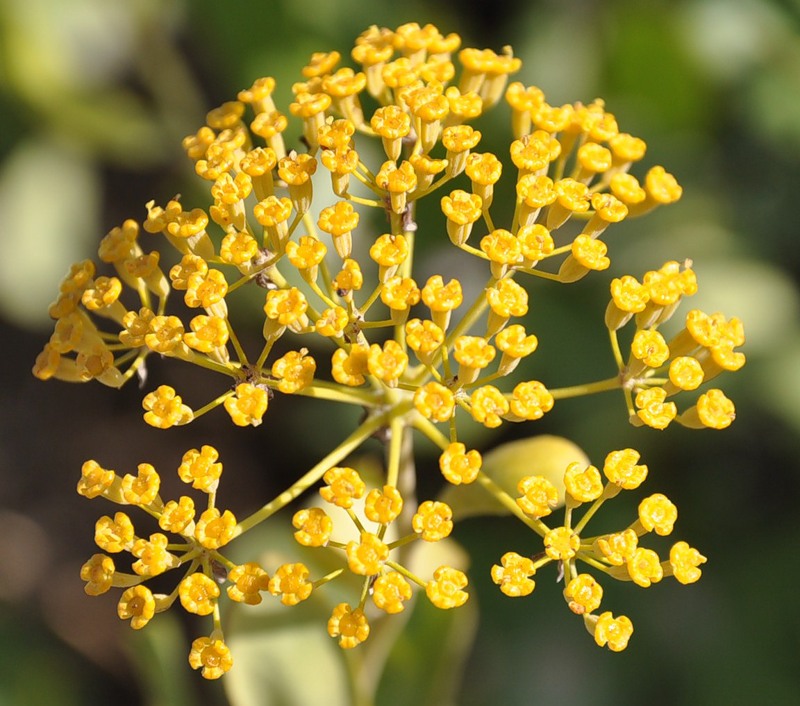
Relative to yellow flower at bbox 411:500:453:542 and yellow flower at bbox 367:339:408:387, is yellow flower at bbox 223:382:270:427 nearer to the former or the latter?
yellow flower at bbox 367:339:408:387

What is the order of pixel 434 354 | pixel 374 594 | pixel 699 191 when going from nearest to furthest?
pixel 374 594, pixel 434 354, pixel 699 191

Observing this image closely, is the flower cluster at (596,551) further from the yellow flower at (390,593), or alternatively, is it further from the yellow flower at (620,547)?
the yellow flower at (390,593)

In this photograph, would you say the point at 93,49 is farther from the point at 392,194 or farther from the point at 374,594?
the point at 374,594

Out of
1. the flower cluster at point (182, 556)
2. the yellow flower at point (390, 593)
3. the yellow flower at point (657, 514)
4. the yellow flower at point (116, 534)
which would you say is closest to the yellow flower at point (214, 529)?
the flower cluster at point (182, 556)

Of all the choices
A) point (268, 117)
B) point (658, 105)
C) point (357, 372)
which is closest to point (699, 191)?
point (658, 105)

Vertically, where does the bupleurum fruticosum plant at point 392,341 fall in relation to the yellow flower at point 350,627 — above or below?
above

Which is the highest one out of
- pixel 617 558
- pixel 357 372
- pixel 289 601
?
pixel 357 372

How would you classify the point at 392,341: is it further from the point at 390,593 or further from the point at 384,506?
the point at 390,593
